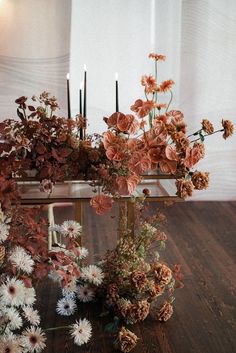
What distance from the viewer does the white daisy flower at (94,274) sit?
2490 mm

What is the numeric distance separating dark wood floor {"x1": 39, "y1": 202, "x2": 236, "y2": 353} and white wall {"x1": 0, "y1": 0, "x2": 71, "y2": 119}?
115cm

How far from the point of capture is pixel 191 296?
2.78 meters

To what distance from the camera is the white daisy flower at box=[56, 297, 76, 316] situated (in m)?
2.47

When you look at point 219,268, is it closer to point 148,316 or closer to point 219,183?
point 148,316

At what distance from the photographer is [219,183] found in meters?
4.66

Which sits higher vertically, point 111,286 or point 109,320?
point 111,286

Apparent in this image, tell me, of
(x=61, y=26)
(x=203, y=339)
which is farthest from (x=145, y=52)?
(x=203, y=339)

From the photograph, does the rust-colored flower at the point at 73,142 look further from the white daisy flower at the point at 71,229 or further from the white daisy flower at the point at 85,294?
the white daisy flower at the point at 85,294

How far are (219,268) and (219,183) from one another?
1591 millimetres

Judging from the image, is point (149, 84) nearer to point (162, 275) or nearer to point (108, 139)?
point (108, 139)

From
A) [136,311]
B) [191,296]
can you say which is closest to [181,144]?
[136,311]

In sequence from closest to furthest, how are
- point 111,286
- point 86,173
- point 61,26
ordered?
1. point 86,173
2. point 111,286
3. point 61,26

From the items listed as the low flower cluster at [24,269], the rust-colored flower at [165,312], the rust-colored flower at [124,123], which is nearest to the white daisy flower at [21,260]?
the low flower cluster at [24,269]

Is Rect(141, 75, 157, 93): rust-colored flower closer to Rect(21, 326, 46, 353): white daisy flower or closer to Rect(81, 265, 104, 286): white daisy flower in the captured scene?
Rect(81, 265, 104, 286): white daisy flower
